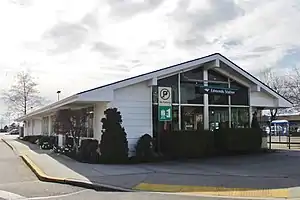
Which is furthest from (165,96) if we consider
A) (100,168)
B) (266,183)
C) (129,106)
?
(266,183)

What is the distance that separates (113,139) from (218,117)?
655cm

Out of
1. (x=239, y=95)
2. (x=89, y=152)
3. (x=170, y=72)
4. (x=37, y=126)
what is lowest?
(x=89, y=152)

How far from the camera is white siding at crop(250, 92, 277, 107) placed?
2264 cm

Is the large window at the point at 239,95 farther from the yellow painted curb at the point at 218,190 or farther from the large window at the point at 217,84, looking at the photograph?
the yellow painted curb at the point at 218,190

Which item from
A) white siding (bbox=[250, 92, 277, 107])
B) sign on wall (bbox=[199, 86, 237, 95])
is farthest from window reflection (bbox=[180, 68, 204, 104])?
white siding (bbox=[250, 92, 277, 107])

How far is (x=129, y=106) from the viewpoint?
18.7 metres

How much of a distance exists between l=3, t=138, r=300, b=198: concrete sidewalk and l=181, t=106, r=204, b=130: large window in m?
3.37

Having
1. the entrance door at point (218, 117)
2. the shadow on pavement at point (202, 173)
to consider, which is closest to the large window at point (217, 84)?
the entrance door at point (218, 117)

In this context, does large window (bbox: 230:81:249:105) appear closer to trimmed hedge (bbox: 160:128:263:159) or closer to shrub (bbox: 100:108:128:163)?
trimmed hedge (bbox: 160:128:263:159)

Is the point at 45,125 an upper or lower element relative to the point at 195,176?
upper

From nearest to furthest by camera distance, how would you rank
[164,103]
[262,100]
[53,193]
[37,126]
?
1. [53,193]
2. [164,103]
3. [262,100]
4. [37,126]

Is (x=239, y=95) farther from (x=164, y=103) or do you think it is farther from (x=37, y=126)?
(x=37, y=126)

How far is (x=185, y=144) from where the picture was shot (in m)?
18.7

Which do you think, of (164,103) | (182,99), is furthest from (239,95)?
(164,103)
